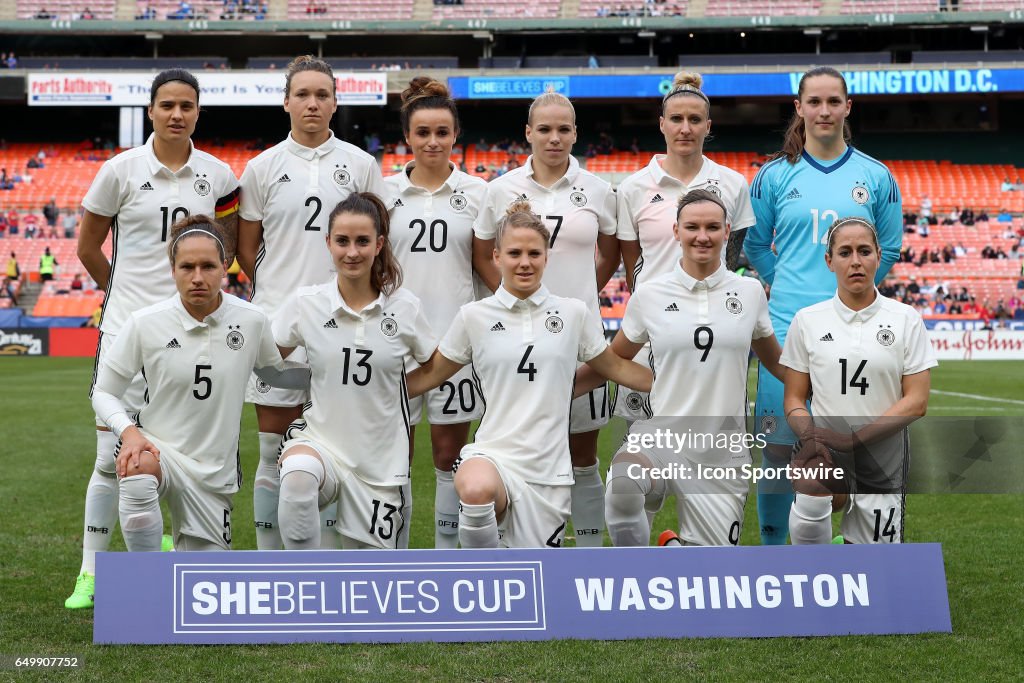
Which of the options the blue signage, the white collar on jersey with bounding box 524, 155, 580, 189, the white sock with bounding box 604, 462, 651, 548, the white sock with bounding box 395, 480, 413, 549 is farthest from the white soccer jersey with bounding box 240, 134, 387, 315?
the blue signage

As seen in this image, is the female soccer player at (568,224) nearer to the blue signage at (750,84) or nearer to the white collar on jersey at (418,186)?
the white collar on jersey at (418,186)

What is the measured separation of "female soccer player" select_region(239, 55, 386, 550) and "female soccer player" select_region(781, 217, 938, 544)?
1.93m

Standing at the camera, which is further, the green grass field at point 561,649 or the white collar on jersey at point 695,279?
the white collar on jersey at point 695,279

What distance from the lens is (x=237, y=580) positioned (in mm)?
3457

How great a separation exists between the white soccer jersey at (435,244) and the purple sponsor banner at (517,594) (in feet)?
4.49

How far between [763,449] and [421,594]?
157cm

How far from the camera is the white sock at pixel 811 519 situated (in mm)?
3816

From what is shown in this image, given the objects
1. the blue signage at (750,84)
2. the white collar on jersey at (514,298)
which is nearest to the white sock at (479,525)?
the white collar on jersey at (514,298)

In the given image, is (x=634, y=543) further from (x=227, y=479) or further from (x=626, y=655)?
(x=227, y=479)

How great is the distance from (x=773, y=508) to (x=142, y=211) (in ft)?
9.39

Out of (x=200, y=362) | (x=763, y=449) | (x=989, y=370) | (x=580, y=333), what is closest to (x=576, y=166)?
(x=580, y=333)

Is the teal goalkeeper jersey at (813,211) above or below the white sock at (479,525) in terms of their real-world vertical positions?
above

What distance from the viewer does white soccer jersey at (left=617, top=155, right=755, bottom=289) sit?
4.54 metres

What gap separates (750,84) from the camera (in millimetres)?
32156
